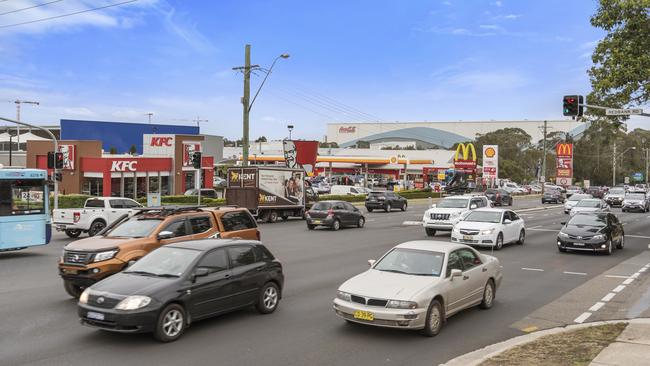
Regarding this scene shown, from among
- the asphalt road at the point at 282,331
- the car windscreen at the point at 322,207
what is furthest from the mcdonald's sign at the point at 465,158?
the asphalt road at the point at 282,331

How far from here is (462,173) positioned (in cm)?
7644

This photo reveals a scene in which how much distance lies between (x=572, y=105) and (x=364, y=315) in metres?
21.4

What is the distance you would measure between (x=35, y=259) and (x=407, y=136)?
7347 inches

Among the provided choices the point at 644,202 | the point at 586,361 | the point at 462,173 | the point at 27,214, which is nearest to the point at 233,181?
the point at 27,214

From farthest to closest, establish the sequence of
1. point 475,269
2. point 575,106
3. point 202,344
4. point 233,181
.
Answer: point 233,181 < point 575,106 < point 475,269 < point 202,344

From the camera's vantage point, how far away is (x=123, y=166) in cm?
4588

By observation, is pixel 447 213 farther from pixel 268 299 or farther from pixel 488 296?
pixel 268 299

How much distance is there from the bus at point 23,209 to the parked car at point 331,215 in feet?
44.2

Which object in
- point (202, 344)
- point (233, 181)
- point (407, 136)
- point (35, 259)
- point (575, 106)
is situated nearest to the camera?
point (202, 344)

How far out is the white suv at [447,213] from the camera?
26.1m

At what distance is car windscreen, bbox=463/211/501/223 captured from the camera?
22311mm

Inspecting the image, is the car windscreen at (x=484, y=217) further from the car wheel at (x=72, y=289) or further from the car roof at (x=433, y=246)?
the car wheel at (x=72, y=289)

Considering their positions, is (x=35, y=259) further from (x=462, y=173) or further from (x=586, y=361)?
(x=462, y=173)

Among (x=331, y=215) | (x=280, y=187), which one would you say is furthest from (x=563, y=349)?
(x=280, y=187)
